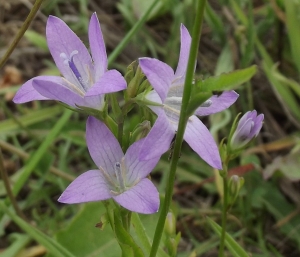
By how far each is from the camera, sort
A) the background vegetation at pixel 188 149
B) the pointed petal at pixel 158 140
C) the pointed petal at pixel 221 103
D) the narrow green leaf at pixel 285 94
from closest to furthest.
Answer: the pointed petal at pixel 158 140
the pointed petal at pixel 221 103
the background vegetation at pixel 188 149
the narrow green leaf at pixel 285 94

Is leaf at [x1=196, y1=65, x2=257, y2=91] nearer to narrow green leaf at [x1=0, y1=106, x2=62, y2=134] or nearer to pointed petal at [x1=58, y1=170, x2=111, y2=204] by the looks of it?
pointed petal at [x1=58, y1=170, x2=111, y2=204]

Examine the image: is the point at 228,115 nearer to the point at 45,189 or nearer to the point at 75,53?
the point at 45,189

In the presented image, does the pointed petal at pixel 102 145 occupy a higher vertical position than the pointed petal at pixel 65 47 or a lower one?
lower

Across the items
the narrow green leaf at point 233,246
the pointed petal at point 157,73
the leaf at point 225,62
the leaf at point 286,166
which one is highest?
the pointed petal at point 157,73

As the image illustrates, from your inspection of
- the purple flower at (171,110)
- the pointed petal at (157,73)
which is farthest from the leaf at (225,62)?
the pointed petal at (157,73)

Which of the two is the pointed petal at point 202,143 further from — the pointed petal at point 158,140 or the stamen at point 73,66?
the stamen at point 73,66

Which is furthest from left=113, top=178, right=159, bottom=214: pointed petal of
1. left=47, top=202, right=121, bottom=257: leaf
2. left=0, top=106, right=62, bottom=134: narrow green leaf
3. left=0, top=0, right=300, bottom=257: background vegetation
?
left=0, top=106, right=62, bottom=134: narrow green leaf

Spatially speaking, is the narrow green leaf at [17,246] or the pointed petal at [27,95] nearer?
the pointed petal at [27,95]
